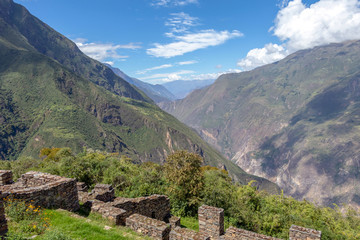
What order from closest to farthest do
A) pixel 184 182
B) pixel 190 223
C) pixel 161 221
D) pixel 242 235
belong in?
pixel 161 221, pixel 242 235, pixel 190 223, pixel 184 182

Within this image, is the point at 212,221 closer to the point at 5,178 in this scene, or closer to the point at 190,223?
the point at 190,223

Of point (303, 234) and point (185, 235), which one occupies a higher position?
point (185, 235)

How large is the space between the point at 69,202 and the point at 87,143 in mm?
151008

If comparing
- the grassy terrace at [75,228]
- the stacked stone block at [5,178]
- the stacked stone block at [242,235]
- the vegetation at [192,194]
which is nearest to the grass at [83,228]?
the grassy terrace at [75,228]

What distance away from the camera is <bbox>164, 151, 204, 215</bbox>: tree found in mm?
21188

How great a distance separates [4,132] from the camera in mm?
150750

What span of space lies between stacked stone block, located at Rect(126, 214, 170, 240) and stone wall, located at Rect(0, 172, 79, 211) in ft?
12.0

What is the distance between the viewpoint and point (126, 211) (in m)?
11.3

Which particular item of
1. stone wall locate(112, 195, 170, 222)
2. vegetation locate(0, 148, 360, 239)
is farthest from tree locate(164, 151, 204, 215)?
stone wall locate(112, 195, 170, 222)

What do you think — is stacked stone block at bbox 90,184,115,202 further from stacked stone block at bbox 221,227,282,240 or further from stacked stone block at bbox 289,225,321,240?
stacked stone block at bbox 289,225,321,240

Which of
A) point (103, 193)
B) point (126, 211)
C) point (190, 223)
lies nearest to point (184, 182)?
point (190, 223)

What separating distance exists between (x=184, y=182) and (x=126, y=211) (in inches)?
449

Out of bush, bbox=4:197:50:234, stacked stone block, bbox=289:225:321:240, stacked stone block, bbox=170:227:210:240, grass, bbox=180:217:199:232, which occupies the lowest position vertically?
grass, bbox=180:217:199:232

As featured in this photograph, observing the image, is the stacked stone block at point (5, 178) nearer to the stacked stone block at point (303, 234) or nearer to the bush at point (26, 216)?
the bush at point (26, 216)
